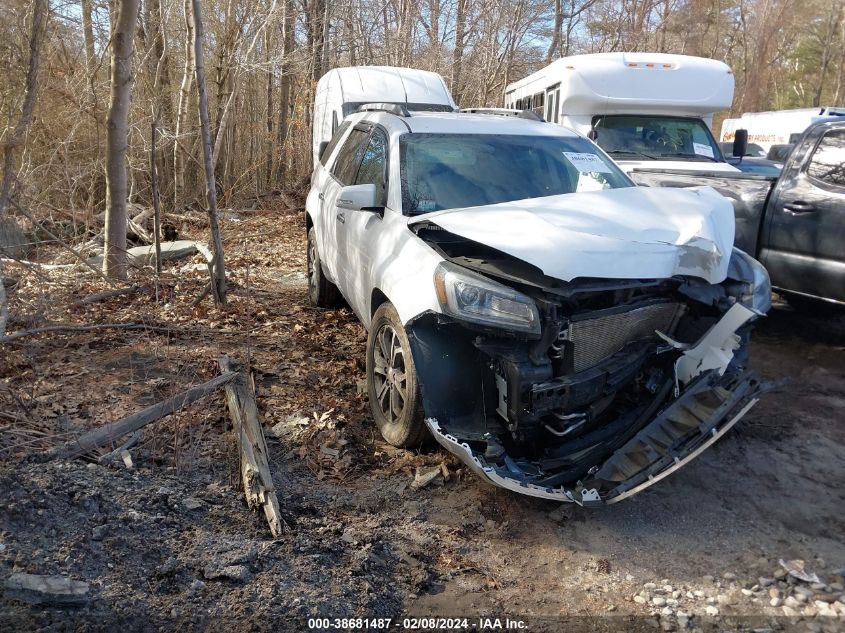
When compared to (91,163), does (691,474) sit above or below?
below

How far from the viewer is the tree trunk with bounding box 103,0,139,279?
22.1ft

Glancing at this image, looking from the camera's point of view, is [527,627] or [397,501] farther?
[397,501]

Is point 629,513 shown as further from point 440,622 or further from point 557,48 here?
point 557,48

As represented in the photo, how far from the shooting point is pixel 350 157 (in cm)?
576

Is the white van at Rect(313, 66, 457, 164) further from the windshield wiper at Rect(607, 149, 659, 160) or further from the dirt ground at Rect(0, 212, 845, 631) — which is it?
the dirt ground at Rect(0, 212, 845, 631)

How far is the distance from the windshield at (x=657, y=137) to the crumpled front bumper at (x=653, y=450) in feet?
21.9

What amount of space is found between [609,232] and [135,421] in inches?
109

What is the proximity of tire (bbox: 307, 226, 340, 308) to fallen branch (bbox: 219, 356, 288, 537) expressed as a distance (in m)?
2.26

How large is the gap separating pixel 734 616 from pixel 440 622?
1223 millimetres

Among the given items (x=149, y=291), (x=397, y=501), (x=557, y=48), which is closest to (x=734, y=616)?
(x=397, y=501)

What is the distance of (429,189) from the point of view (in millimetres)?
4402

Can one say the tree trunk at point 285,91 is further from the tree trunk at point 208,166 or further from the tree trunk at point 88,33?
the tree trunk at point 208,166

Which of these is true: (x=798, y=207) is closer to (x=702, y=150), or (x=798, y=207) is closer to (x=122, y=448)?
(x=702, y=150)

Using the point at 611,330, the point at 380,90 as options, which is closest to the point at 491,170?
the point at 611,330
